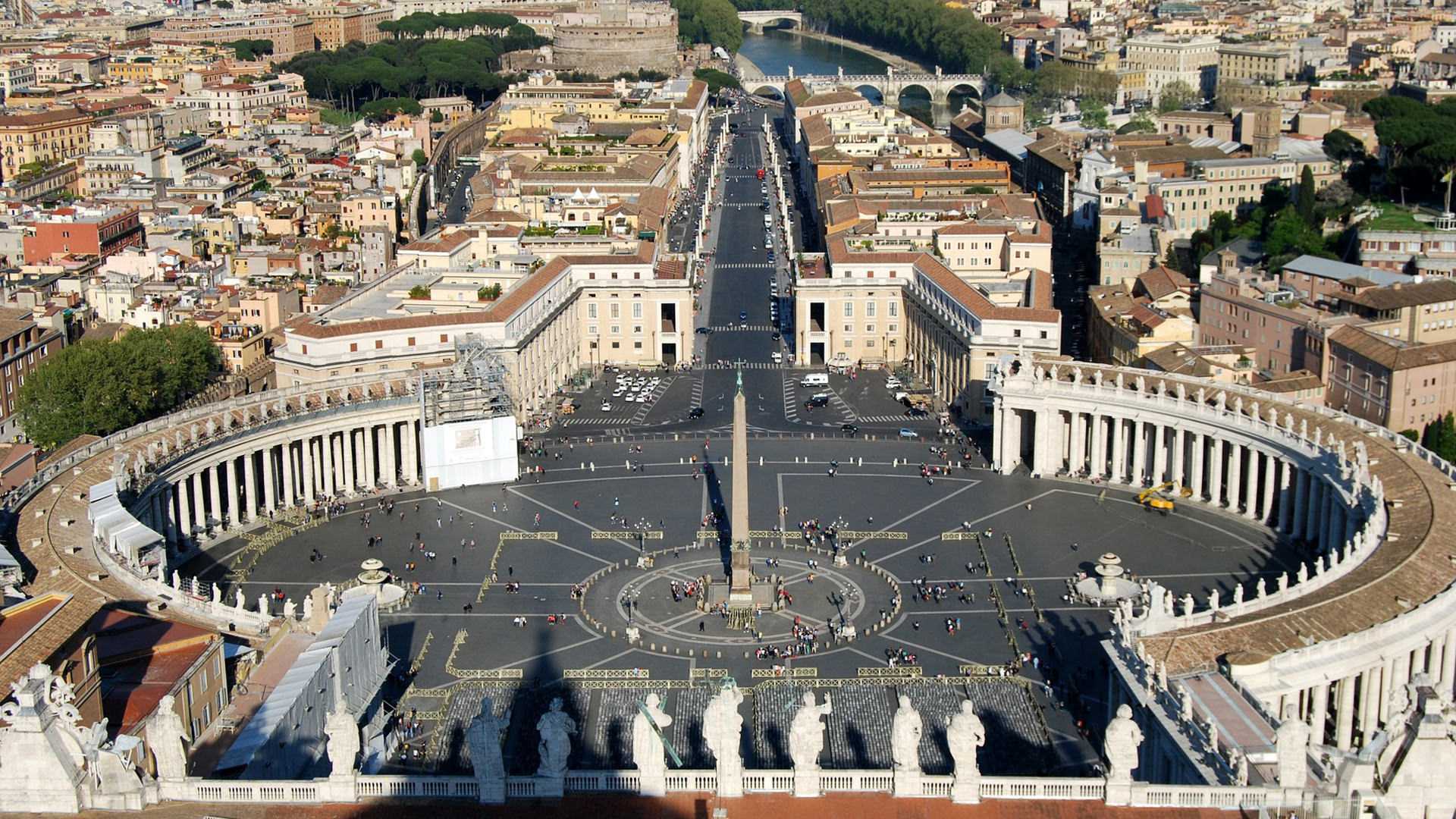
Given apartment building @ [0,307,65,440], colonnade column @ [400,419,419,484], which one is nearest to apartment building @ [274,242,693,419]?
colonnade column @ [400,419,419,484]

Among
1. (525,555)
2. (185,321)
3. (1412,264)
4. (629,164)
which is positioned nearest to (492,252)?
(185,321)

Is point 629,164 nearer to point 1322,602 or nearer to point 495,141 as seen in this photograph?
point 495,141

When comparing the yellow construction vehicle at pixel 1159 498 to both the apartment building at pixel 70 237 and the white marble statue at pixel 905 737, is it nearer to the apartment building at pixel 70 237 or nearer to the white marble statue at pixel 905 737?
the white marble statue at pixel 905 737

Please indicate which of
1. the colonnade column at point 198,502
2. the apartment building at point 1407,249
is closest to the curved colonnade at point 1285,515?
the apartment building at point 1407,249

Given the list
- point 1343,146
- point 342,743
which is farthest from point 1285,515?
point 1343,146

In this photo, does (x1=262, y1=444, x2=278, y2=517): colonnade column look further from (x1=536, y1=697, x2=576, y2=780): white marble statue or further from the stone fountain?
(x1=536, y1=697, x2=576, y2=780): white marble statue
